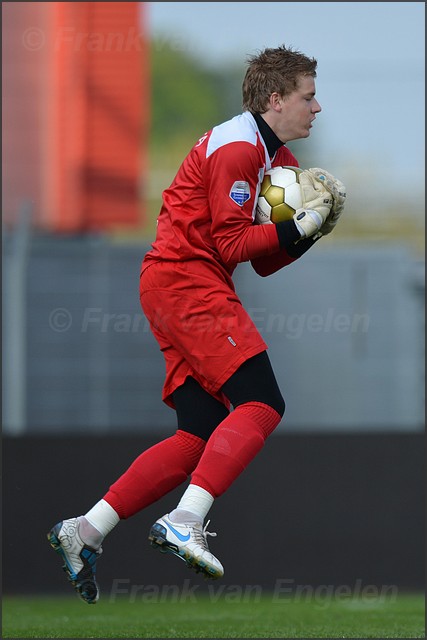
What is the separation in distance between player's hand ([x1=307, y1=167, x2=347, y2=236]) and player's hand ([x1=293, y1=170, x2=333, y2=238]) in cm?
1

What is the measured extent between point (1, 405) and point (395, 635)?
4.34 metres

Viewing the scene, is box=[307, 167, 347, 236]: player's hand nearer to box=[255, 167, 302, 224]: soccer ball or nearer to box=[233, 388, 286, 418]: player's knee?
box=[255, 167, 302, 224]: soccer ball

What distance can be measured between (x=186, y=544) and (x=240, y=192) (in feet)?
3.58

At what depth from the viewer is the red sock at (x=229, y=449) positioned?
387 centimetres

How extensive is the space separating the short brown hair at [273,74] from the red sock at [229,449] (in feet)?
3.32

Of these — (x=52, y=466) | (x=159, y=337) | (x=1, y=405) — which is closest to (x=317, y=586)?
(x=52, y=466)

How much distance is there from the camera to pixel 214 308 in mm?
3975

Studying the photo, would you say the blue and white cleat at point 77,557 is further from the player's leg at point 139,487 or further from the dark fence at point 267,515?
the dark fence at point 267,515

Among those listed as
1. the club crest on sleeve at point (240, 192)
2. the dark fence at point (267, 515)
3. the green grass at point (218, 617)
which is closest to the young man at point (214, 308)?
the club crest on sleeve at point (240, 192)

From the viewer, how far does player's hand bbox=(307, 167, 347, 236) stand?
4098mm

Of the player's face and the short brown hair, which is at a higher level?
the short brown hair

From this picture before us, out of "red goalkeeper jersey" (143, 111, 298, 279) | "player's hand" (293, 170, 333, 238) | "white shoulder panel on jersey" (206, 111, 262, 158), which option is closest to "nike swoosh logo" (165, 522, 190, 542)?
"red goalkeeper jersey" (143, 111, 298, 279)

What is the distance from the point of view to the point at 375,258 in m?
9.30

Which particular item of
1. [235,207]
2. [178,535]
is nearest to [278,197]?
[235,207]
